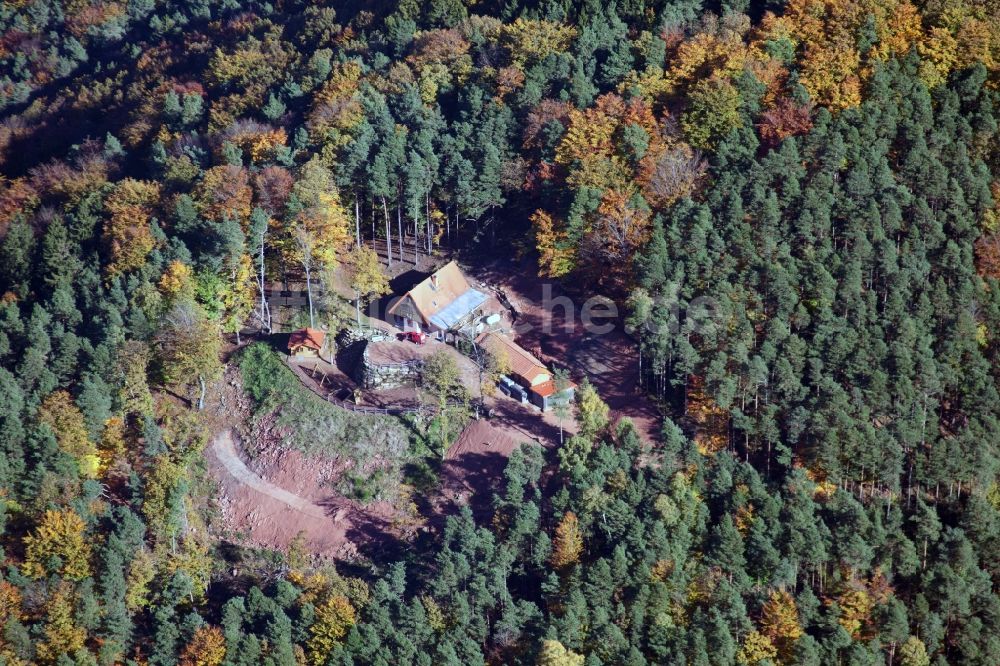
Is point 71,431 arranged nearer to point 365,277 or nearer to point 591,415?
point 365,277

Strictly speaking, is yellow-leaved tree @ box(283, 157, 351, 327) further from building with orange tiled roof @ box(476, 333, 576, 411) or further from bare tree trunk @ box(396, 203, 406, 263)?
building with orange tiled roof @ box(476, 333, 576, 411)

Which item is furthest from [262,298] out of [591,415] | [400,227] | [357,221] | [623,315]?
[591,415]

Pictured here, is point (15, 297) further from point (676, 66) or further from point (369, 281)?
point (676, 66)

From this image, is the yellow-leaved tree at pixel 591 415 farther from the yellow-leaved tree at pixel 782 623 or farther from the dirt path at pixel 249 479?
the dirt path at pixel 249 479

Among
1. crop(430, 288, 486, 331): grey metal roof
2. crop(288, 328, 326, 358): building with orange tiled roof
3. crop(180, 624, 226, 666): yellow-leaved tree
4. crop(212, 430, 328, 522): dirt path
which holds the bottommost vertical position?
crop(180, 624, 226, 666): yellow-leaved tree

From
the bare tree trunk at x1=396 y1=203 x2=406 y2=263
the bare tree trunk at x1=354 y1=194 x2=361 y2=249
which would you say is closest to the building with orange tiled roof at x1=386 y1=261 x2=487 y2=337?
the bare tree trunk at x1=396 y1=203 x2=406 y2=263

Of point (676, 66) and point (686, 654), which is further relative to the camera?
point (676, 66)

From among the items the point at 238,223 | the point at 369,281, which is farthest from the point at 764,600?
the point at 238,223
